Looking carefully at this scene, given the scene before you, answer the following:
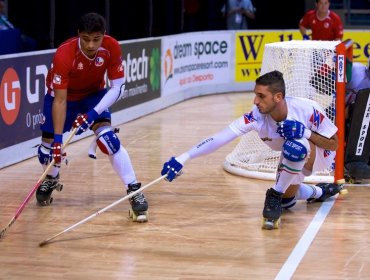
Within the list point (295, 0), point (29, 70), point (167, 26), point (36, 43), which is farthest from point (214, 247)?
point (295, 0)

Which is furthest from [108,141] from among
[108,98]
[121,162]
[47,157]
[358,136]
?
[358,136]

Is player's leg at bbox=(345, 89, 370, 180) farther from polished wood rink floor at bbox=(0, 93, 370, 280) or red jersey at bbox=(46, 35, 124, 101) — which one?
red jersey at bbox=(46, 35, 124, 101)

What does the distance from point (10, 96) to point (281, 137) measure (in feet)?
11.9

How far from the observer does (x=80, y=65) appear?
715 centimetres

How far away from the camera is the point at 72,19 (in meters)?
13.4

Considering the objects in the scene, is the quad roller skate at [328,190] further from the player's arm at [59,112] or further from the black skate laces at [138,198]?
the player's arm at [59,112]

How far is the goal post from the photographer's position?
325 inches

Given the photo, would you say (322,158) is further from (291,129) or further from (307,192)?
(291,129)

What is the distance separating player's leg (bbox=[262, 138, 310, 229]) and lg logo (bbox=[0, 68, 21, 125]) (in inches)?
139

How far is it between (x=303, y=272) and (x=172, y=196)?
2484 millimetres

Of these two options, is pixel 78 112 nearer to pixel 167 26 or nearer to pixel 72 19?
pixel 72 19

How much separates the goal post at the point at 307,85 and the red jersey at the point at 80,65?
2130 millimetres

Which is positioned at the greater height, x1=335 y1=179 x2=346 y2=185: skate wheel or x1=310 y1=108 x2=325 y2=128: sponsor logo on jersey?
x1=310 y1=108 x2=325 y2=128: sponsor logo on jersey

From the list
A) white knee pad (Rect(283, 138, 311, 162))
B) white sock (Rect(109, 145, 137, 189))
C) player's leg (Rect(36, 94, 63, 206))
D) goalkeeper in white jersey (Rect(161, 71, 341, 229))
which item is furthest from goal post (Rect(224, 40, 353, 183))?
player's leg (Rect(36, 94, 63, 206))
